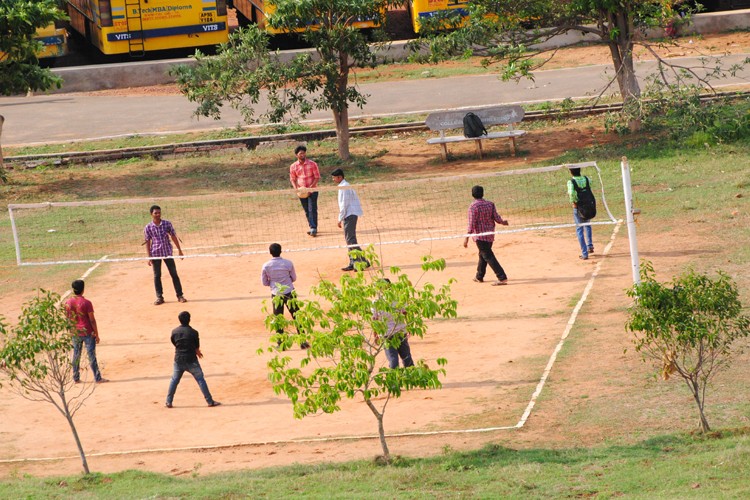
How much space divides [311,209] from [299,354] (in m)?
6.57

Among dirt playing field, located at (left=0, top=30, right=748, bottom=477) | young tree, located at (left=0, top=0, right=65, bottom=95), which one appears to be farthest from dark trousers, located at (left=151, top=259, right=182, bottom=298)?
young tree, located at (left=0, top=0, right=65, bottom=95)

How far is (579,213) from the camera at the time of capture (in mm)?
19078

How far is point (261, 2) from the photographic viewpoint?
4016 centimetres

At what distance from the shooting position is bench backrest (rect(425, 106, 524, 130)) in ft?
94.7

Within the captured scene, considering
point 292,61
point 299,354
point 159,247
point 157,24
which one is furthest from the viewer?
point 157,24

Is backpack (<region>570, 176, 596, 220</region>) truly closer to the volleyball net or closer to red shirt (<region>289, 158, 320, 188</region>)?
the volleyball net

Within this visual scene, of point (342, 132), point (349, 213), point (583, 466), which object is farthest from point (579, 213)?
point (342, 132)

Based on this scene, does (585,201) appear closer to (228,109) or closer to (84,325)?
(84,325)

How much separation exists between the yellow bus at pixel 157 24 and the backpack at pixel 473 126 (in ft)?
45.9

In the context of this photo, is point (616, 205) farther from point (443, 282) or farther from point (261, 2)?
point (261, 2)

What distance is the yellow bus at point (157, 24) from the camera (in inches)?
1518

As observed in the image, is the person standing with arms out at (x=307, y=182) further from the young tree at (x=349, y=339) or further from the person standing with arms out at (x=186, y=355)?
the young tree at (x=349, y=339)

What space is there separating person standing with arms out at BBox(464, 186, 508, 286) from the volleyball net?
2.30 meters

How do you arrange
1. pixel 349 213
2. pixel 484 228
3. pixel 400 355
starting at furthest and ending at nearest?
pixel 349 213, pixel 484 228, pixel 400 355
